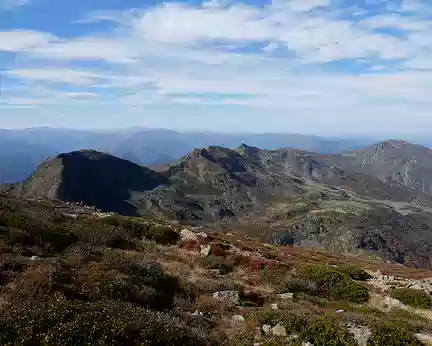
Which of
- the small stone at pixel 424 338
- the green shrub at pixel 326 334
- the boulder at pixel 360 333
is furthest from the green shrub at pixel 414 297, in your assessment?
the green shrub at pixel 326 334

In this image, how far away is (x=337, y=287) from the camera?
2512 cm

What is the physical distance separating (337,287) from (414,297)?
463 cm

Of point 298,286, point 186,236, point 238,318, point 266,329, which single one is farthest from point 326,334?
point 186,236

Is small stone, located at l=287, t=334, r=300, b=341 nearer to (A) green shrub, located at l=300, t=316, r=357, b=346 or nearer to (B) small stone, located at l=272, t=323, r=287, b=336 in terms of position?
(A) green shrub, located at l=300, t=316, r=357, b=346

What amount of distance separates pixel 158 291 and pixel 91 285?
137 inches

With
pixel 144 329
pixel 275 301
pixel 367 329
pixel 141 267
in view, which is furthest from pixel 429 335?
pixel 141 267

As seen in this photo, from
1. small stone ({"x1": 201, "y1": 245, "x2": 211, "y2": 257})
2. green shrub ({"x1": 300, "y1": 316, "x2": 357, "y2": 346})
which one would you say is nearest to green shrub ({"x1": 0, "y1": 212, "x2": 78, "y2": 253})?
small stone ({"x1": 201, "y1": 245, "x2": 211, "y2": 257})

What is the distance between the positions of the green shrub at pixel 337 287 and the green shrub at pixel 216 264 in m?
4.98

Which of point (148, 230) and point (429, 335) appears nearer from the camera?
point (429, 335)

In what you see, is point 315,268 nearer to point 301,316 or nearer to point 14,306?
point 301,316

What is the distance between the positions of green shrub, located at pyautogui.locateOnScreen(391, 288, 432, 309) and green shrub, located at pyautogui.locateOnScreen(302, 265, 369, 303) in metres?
2.06

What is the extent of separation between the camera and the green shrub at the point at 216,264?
26.9 meters

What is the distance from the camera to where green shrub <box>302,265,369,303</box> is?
24469 mm

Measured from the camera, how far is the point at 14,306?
12.9 meters
